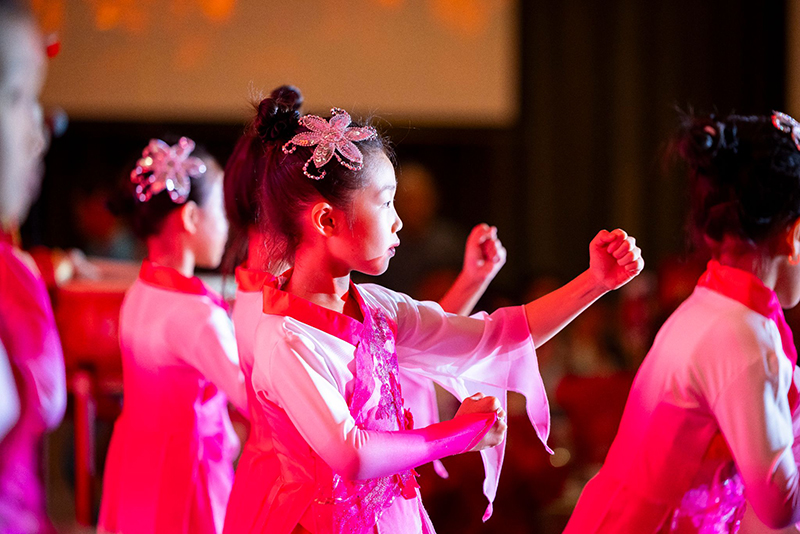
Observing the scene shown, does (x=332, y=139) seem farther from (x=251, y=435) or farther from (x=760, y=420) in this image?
(x=760, y=420)

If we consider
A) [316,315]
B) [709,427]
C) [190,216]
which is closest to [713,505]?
[709,427]

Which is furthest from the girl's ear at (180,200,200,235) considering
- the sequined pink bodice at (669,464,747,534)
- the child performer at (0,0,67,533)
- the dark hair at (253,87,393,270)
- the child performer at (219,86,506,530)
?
the sequined pink bodice at (669,464,747,534)

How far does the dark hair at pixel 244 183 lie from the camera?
4.67 ft

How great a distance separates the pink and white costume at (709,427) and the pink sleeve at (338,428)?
338 millimetres

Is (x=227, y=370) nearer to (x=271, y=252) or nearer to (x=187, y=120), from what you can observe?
(x=271, y=252)


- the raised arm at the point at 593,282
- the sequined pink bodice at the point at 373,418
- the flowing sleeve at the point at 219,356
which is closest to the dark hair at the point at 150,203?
the flowing sleeve at the point at 219,356

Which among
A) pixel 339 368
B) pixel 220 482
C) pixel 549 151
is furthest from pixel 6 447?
pixel 549 151

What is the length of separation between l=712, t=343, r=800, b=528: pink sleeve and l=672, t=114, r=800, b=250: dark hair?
0.24m

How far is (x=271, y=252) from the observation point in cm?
125

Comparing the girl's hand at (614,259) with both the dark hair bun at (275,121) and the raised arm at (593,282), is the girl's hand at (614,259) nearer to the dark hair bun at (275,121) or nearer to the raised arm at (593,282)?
the raised arm at (593,282)

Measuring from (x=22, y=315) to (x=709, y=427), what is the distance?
98 cm

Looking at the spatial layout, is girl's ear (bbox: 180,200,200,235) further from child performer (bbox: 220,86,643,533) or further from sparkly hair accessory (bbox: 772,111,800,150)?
sparkly hair accessory (bbox: 772,111,800,150)

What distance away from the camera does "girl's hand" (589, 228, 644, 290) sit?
1.22m

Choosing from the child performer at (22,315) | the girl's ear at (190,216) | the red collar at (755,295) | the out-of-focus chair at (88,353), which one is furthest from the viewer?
the out-of-focus chair at (88,353)
